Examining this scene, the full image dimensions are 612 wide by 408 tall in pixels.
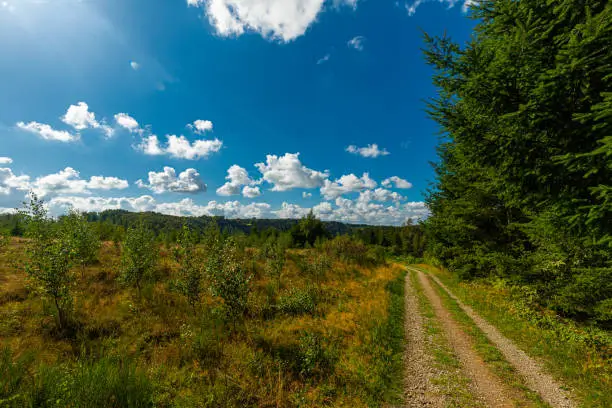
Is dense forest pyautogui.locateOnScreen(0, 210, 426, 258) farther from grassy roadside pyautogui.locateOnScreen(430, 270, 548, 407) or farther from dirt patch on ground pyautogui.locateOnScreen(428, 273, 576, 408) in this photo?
dirt patch on ground pyautogui.locateOnScreen(428, 273, 576, 408)

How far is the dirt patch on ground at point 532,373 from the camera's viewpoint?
5.73 m

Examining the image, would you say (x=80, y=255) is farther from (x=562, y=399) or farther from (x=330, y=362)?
(x=562, y=399)

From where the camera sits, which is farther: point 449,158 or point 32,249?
point 449,158

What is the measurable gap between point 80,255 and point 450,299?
26.2 meters

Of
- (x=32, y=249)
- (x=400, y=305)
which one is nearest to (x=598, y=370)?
(x=400, y=305)

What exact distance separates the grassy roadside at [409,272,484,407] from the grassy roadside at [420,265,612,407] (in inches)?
102

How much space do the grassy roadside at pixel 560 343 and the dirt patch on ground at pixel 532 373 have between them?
0.90 feet

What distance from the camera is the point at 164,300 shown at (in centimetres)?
1288

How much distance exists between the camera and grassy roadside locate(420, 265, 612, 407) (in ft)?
20.1

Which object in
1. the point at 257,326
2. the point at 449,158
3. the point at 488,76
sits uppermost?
the point at 449,158

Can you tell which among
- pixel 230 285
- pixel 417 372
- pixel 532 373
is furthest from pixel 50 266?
pixel 532 373

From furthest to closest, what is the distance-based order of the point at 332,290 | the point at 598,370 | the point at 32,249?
the point at 332,290, the point at 32,249, the point at 598,370

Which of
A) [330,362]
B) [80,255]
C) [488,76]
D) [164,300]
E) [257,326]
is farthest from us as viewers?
[80,255]

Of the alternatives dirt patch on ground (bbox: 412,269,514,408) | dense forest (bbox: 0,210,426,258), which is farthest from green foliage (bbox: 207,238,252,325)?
dirt patch on ground (bbox: 412,269,514,408)
